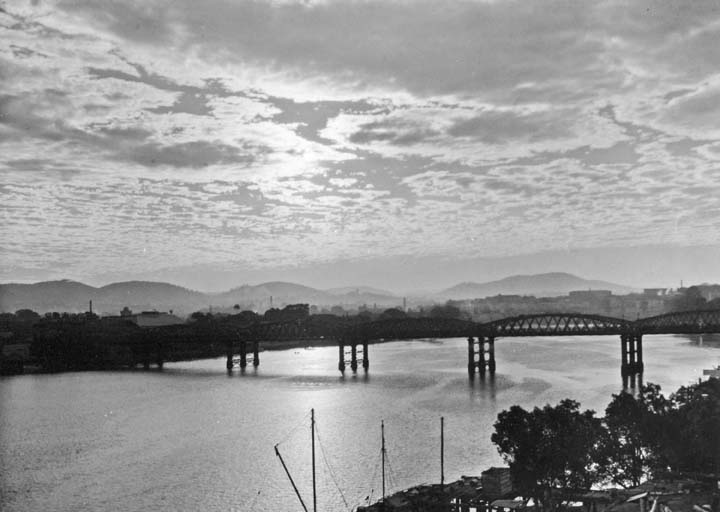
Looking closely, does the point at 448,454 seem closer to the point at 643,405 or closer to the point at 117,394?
the point at 643,405

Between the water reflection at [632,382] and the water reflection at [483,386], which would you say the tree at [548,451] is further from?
the water reflection at [632,382]

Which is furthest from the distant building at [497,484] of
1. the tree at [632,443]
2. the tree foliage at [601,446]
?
the tree at [632,443]

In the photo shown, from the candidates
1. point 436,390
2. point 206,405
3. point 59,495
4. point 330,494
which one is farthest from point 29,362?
point 330,494

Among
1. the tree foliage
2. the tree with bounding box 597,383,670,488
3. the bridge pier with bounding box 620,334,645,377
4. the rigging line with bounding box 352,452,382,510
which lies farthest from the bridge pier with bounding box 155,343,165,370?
the tree with bounding box 597,383,670,488

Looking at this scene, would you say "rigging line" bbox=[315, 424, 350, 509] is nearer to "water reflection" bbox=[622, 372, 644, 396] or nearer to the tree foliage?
the tree foliage

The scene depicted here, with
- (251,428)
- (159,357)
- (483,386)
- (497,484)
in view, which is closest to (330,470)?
(497,484)

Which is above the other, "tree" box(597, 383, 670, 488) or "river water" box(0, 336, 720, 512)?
"tree" box(597, 383, 670, 488)
